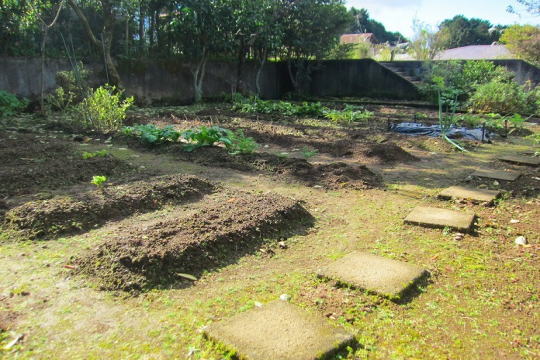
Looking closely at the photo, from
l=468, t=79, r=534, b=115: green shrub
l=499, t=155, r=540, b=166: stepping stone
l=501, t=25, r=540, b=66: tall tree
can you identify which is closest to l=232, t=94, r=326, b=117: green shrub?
l=468, t=79, r=534, b=115: green shrub

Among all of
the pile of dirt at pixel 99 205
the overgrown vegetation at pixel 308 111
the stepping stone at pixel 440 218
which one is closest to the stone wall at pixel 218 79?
the overgrown vegetation at pixel 308 111

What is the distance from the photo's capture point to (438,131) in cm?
833

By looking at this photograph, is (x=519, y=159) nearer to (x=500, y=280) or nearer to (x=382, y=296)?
(x=500, y=280)

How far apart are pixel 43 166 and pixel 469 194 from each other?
429 cm

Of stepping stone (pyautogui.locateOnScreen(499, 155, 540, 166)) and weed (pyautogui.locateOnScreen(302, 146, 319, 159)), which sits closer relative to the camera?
stepping stone (pyautogui.locateOnScreen(499, 155, 540, 166))

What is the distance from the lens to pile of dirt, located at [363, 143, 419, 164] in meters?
6.10

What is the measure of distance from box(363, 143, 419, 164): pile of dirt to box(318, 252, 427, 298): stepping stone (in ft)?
11.2

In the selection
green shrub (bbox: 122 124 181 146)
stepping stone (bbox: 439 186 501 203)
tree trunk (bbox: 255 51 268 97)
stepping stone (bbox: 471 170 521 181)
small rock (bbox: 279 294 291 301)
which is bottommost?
small rock (bbox: 279 294 291 301)

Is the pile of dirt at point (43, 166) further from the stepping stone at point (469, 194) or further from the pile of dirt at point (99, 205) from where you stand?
the stepping stone at point (469, 194)

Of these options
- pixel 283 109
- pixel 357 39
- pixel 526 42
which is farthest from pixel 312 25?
pixel 357 39

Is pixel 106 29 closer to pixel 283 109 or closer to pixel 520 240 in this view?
pixel 283 109

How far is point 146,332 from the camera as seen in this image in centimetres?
202

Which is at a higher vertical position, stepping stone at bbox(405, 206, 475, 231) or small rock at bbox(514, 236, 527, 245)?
stepping stone at bbox(405, 206, 475, 231)

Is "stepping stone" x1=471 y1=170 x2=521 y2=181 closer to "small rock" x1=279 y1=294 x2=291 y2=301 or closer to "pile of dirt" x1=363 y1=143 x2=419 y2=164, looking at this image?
"pile of dirt" x1=363 y1=143 x2=419 y2=164
